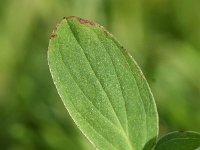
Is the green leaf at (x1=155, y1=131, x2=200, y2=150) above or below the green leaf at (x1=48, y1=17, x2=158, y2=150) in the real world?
below

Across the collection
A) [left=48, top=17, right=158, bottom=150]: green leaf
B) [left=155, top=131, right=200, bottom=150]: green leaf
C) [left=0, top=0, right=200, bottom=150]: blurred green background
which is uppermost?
[left=48, top=17, right=158, bottom=150]: green leaf

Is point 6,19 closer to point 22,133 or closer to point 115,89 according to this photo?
point 22,133

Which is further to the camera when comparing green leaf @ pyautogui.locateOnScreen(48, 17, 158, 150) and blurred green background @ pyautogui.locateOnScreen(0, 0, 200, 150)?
blurred green background @ pyautogui.locateOnScreen(0, 0, 200, 150)

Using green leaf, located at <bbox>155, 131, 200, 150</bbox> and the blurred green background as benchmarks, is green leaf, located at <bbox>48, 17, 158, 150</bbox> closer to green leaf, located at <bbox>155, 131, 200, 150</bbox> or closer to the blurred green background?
green leaf, located at <bbox>155, 131, 200, 150</bbox>

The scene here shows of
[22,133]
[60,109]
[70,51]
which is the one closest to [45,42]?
[60,109]

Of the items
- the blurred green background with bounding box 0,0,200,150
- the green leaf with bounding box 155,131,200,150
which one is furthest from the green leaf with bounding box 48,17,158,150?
the blurred green background with bounding box 0,0,200,150
